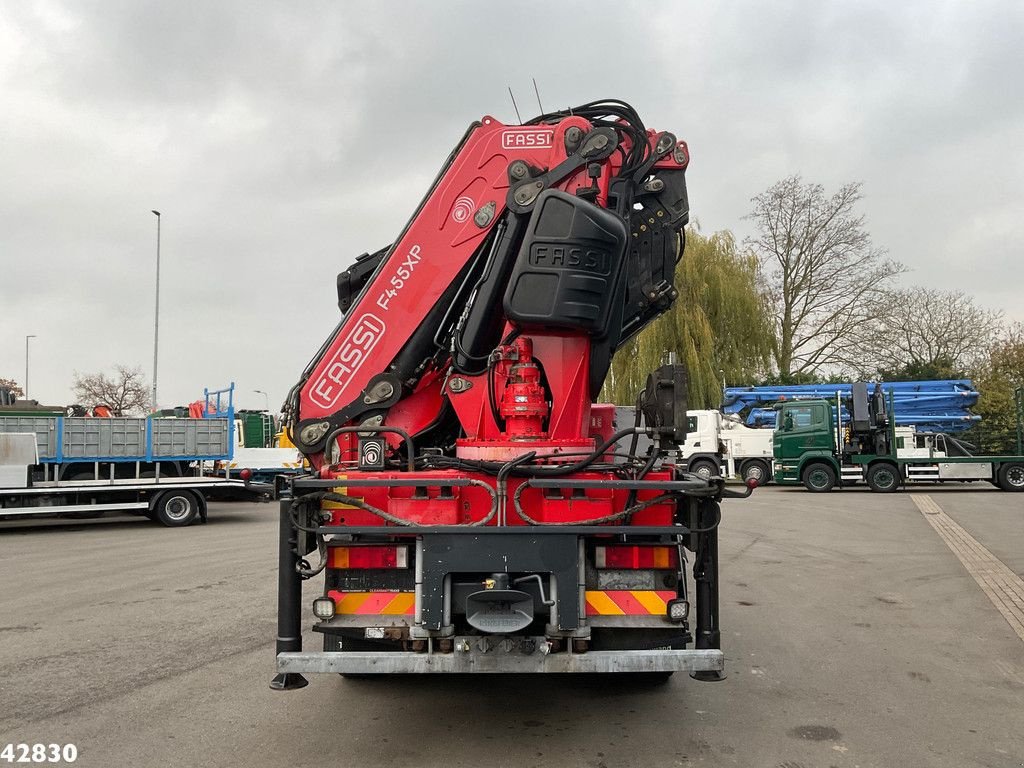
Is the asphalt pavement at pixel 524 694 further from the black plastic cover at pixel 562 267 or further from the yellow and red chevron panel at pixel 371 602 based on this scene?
the black plastic cover at pixel 562 267

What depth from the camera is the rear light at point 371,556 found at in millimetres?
4180

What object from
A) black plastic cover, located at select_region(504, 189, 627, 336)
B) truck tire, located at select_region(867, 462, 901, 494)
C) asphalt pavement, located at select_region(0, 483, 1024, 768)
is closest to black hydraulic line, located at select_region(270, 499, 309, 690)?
asphalt pavement, located at select_region(0, 483, 1024, 768)

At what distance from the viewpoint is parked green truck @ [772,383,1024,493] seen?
23.8 meters

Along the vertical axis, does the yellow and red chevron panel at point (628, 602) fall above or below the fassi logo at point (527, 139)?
below

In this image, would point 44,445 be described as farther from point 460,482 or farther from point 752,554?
point 460,482

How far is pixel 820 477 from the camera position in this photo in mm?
24594

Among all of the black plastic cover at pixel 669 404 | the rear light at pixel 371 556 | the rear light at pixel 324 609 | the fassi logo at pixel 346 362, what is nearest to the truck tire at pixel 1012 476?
the black plastic cover at pixel 669 404

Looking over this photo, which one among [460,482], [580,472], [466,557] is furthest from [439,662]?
[580,472]

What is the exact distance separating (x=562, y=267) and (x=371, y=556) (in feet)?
6.36

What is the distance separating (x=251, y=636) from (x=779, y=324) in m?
34.6

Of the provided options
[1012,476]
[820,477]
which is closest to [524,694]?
[820,477]

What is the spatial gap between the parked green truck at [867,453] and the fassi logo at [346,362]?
21.5 m

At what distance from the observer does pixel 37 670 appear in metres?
5.64

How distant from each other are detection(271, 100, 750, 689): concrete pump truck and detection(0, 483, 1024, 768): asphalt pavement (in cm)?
50
